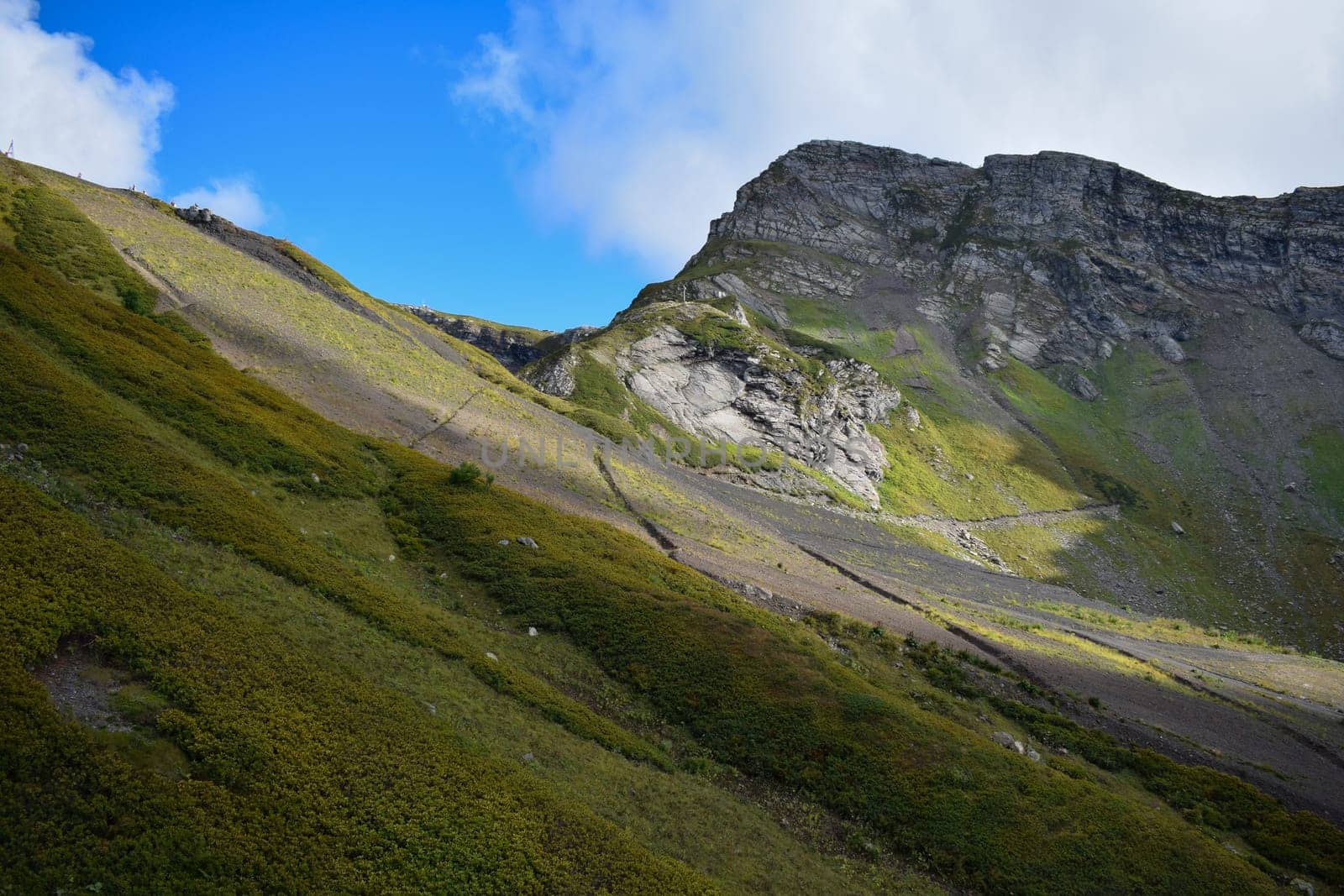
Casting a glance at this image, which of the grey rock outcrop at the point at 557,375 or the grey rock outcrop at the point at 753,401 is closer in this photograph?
the grey rock outcrop at the point at 557,375

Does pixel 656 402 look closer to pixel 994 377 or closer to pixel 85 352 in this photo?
pixel 85 352

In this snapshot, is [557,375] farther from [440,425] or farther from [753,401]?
[440,425]

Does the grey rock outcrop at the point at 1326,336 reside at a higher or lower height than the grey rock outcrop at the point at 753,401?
higher

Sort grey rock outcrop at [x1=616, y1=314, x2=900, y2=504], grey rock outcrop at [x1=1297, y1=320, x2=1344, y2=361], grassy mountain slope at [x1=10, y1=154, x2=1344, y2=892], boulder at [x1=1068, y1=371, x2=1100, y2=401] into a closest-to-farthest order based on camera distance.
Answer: grassy mountain slope at [x1=10, y1=154, x2=1344, y2=892]
grey rock outcrop at [x1=616, y1=314, x2=900, y2=504]
grey rock outcrop at [x1=1297, y1=320, x2=1344, y2=361]
boulder at [x1=1068, y1=371, x2=1100, y2=401]

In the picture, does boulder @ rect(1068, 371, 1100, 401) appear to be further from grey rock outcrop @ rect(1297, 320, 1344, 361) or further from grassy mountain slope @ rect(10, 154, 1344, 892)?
grassy mountain slope @ rect(10, 154, 1344, 892)

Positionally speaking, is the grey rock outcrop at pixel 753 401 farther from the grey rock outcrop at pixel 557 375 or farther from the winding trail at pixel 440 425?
the winding trail at pixel 440 425

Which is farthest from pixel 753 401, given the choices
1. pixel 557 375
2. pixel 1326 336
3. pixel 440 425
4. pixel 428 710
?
pixel 1326 336

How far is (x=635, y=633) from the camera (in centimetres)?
2833

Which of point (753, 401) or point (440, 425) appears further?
point (753, 401)

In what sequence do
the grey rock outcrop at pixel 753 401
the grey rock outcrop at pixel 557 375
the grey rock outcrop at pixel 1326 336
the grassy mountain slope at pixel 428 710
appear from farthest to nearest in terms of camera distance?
the grey rock outcrop at pixel 1326 336, the grey rock outcrop at pixel 753 401, the grey rock outcrop at pixel 557 375, the grassy mountain slope at pixel 428 710

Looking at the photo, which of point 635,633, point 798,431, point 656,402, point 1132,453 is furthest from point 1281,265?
point 635,633

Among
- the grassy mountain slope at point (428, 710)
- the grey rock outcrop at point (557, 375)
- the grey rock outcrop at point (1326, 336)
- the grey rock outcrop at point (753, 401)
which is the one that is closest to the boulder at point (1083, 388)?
the grey rock outcrop at point (1326, 336)

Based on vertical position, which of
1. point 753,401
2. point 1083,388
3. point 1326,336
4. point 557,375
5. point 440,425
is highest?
point 1326,336

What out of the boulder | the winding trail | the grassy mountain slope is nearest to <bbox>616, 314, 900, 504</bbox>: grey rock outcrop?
the winding trail
